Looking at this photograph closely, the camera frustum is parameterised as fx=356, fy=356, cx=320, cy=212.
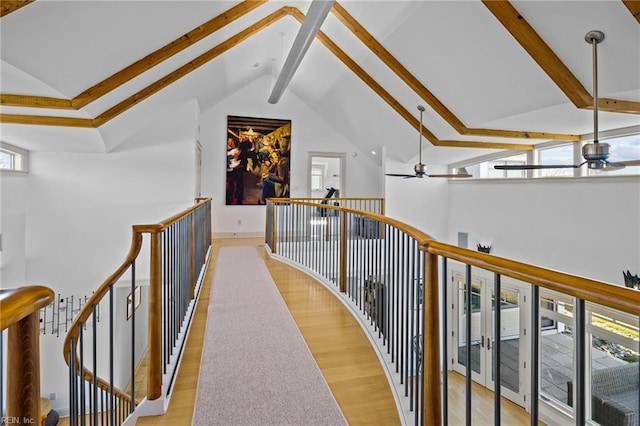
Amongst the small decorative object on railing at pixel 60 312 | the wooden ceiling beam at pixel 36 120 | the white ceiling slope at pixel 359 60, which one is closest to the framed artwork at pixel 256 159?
the white ceiling slope at pixel 359 60

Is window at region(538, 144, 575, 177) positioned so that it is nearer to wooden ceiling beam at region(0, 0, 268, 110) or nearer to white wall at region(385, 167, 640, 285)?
white wall at region(385, 167, 640, 285)

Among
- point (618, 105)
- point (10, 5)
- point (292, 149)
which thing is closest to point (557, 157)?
point (618, 105)

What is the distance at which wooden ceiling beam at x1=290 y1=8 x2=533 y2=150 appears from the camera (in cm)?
671

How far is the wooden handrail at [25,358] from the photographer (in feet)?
2.69

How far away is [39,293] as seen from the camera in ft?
2.85

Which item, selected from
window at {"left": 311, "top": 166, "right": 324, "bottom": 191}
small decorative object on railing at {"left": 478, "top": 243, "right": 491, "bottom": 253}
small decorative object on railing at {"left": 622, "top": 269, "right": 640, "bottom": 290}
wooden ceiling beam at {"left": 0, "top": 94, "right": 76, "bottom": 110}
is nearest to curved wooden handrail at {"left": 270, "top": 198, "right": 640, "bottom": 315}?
wooden ceiling beam at {"left": 0, "top": 94, "right": 76, "bottom": 110}

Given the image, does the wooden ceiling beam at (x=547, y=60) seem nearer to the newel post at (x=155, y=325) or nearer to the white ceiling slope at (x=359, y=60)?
the white ceiling slope at (x=359, y=60)

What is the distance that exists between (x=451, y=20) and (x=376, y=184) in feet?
19.3

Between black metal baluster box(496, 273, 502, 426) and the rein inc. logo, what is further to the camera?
black metal baluster box(496, 273, 502, 426)

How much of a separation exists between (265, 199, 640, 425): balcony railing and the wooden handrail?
1277mm

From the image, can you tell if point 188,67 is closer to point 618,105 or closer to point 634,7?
point 634,7

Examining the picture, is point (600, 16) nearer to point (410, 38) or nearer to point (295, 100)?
point (410, 38)

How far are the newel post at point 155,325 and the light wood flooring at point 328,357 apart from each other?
0.53 feet

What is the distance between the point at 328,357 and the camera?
8.71 feet
